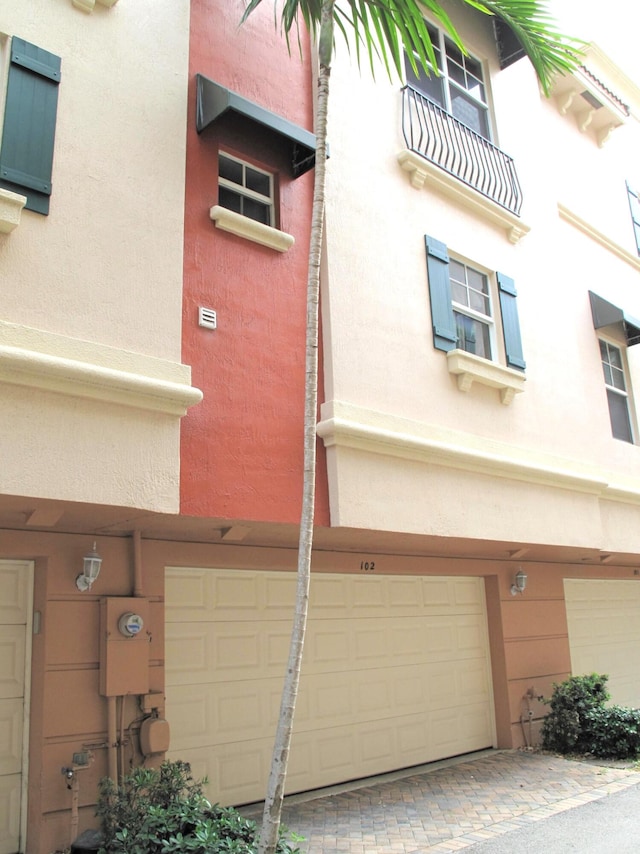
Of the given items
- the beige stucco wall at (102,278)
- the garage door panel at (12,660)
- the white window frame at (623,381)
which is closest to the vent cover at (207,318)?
the beige stucco wall at (102,278)

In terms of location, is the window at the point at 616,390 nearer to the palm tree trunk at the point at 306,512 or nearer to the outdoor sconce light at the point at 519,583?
the outdoor sconce light at the point at 519,583

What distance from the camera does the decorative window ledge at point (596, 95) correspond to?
12711mm

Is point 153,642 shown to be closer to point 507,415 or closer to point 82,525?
point 82,525

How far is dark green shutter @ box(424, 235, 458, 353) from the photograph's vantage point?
854cm

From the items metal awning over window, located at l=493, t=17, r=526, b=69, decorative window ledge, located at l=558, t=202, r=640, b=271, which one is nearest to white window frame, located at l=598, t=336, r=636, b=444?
decorative window ledge, located at l=558, t=202, r=640, b=271

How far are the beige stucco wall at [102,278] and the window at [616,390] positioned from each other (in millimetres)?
7952

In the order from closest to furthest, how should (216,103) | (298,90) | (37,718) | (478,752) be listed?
1. (37,718)
2. (216,103)
3. (298,90)
4. (478,752)

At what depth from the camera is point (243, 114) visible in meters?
6.60

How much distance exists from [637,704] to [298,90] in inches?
444

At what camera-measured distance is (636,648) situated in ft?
43.7

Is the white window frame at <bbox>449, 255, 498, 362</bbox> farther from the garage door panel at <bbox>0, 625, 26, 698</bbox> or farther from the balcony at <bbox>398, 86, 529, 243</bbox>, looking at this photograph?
the garage door panel at <bbox>0, 625, 26, 698</bbox>

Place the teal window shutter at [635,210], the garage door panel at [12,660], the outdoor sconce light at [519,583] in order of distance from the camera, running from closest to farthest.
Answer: the garage door panel at [12,660] → the outdoor sconce light at [519,583] → the teal window shutter at [635,210]

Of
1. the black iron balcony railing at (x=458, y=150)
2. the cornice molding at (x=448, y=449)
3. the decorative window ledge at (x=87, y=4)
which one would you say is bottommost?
the cornice molding at (x=448, y=449)

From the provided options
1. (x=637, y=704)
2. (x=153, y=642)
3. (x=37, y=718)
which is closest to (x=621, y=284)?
(x=637, y=704)
